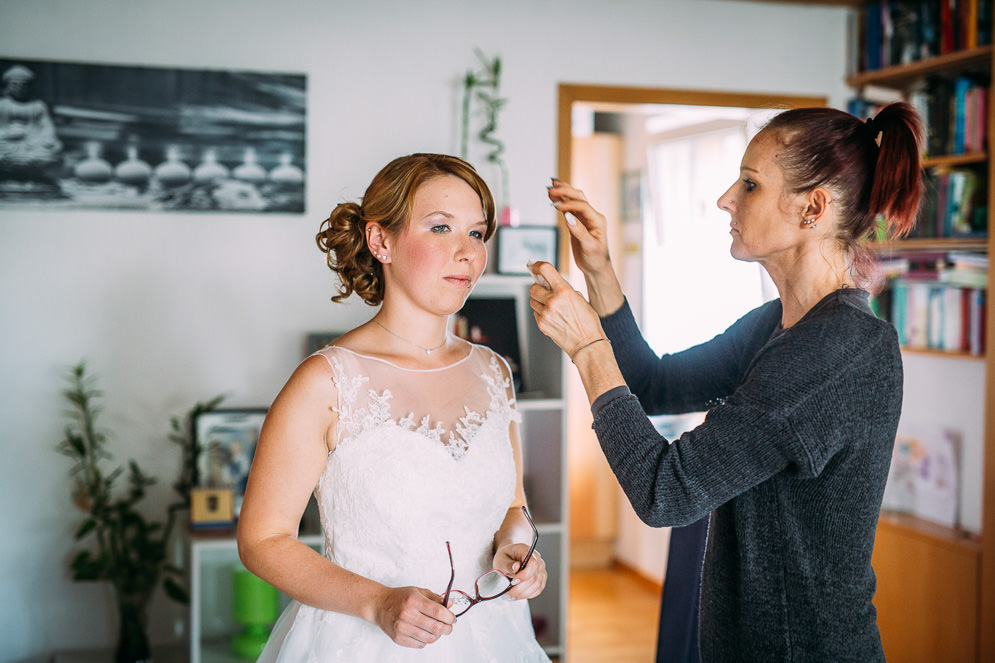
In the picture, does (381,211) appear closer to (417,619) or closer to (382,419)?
(382,419)

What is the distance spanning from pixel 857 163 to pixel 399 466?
982 mm

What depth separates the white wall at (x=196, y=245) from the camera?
121 inches

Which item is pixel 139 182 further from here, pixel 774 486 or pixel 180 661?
pixel 774 486

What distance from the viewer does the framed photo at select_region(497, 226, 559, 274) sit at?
3186mm

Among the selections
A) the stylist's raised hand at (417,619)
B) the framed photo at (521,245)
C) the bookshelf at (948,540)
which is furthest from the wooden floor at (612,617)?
the stylist's raised hand at (417,619)

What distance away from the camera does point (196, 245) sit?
3.16 meters

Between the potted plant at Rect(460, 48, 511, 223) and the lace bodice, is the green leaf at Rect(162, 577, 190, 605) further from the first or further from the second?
the potted plant at Rect(460, 48, 511, 223)

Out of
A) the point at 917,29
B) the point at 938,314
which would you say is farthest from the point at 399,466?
the point at 917,29

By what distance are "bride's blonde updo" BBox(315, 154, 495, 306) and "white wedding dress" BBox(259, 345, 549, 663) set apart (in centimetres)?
23

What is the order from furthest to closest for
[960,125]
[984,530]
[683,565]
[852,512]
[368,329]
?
[960,125] → [984,530] → [683,565] → [368,329] → [852,512]

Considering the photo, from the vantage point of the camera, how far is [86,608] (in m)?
3.15

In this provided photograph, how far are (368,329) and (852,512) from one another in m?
0.96

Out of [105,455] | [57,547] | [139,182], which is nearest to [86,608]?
[57,547]

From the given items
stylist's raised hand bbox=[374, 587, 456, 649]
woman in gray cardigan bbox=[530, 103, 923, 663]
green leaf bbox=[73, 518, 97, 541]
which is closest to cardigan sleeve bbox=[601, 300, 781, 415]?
woman in gray cardigan bbox=[530, 103, 923, 663]
